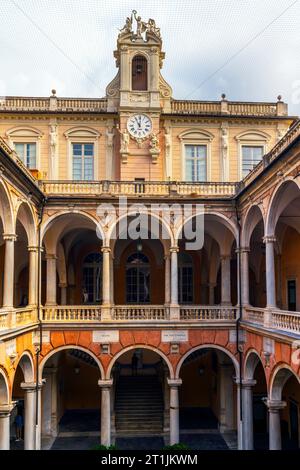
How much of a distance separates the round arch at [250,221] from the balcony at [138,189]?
1.54 metres

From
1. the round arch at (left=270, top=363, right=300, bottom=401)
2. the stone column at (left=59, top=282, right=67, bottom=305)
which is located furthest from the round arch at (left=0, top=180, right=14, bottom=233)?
the round arch at (left=270, top=363, right=300, bottom=401)

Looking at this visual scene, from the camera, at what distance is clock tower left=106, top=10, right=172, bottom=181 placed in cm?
2261

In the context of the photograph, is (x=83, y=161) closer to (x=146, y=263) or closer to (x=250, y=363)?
(x=146, y=263)

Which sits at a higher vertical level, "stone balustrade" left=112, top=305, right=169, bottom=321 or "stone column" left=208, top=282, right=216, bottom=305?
"stone column" left=208, top=282, right=216, bottom=305

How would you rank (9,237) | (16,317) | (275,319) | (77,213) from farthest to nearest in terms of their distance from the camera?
(77,213) → (16,317) → (9,237) → (275,319)

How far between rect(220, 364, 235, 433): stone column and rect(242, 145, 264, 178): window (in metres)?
10.1

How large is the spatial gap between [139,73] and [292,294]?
13.4 m

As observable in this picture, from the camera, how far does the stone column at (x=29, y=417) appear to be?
17.1 meters

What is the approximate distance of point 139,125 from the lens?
2266cm

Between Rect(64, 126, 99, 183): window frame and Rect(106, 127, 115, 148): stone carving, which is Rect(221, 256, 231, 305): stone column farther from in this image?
Rect(106, 127, 115, 148): stone carving

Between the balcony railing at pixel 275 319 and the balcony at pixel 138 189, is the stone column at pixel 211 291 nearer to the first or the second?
the balcony railing at pixel 275 319

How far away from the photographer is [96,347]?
61.1ft

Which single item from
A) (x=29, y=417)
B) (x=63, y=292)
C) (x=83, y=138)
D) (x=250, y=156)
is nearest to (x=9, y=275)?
(x=29, y=417)
